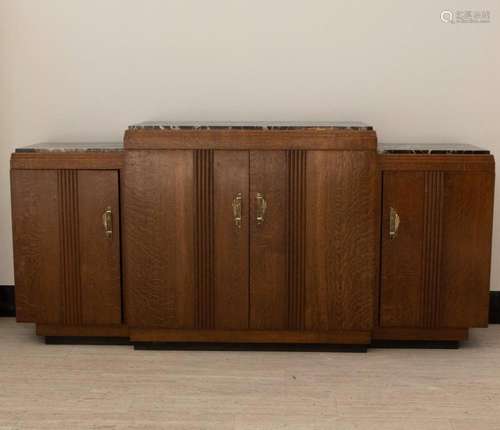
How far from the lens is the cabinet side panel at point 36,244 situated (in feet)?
11.4

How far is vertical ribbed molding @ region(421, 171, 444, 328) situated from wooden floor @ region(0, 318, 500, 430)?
184mm

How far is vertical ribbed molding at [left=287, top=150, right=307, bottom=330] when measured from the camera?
11.0ft

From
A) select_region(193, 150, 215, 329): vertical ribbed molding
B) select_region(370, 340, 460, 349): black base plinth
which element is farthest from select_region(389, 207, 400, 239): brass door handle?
select_region(193, 150, 215, 329): vertical ribbed molding

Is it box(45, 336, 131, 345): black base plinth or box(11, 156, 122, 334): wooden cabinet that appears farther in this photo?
box(45, 336, 131, 345): black base plinth

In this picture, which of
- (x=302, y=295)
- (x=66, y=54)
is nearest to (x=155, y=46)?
(x=66, y=54)

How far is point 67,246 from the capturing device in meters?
3.49

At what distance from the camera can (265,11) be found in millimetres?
3807

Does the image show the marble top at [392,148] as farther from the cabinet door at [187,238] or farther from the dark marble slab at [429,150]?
the cabinet door at [187,238]

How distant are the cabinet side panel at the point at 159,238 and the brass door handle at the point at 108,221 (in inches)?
2.7

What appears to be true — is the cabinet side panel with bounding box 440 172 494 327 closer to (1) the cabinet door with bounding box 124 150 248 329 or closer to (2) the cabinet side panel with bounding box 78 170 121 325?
(1) the cabinet door with bounding box 124 150 248 329

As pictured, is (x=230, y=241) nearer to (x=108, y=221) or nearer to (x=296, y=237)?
(x=296, y=237)

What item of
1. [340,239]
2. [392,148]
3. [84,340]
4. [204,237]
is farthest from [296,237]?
[84,340]

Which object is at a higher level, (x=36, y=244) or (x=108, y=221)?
(x=108, y=221)

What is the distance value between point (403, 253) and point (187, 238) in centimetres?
91
